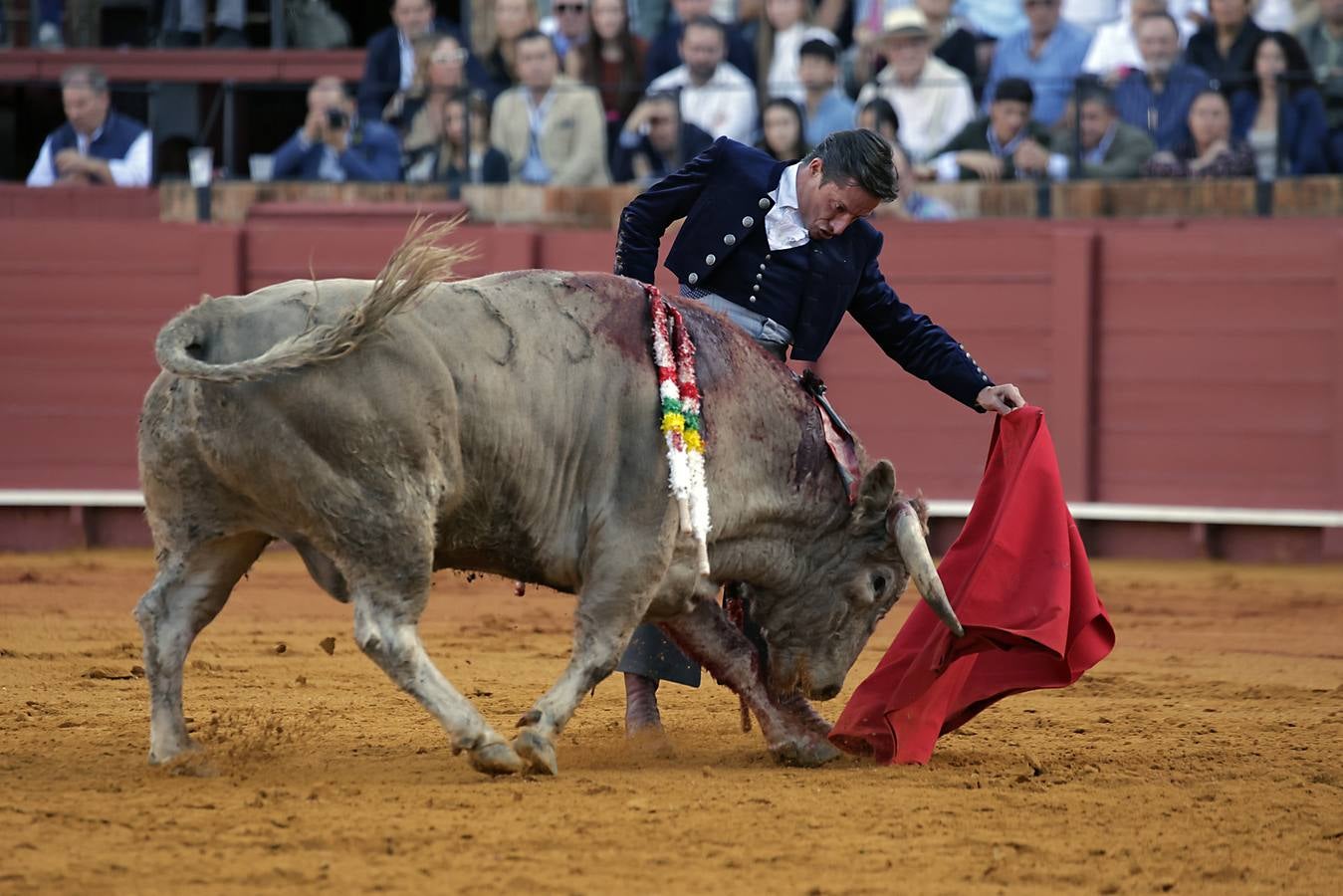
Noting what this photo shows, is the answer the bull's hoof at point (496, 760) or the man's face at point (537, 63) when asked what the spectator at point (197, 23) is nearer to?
the man's face at point (537, 63)

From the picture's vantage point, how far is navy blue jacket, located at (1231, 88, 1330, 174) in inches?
303

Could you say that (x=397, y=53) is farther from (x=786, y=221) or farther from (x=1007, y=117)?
(x=786, y=221)

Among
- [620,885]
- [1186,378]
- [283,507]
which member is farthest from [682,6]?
[620,885]

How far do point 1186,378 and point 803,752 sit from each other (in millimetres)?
4715

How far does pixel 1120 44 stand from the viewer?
27.2 ft

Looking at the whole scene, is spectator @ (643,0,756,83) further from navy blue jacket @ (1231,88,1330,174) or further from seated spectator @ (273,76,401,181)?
navy blue jacket @ (1231,88,1330,174)

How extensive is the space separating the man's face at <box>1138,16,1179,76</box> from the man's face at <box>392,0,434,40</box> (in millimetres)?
3416

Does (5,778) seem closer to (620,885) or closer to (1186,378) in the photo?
(620,885)

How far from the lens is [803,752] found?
152 inches

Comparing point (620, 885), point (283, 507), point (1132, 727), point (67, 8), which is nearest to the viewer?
point (620, 885)

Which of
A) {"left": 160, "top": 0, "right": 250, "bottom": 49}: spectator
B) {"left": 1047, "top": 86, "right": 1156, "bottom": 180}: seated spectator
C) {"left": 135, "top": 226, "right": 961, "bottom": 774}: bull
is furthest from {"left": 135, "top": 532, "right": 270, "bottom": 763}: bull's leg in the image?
{"left": 160, "top": 0, "right": 250, "bottom": 49}: spectator

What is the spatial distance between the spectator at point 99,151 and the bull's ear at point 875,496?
243 inches

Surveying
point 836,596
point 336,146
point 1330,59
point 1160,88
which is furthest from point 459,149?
point 836,596

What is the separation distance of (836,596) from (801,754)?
0.33 metres
